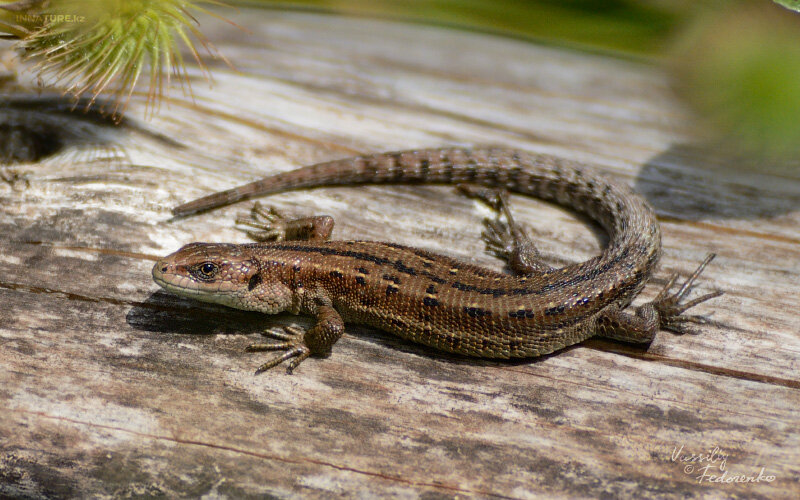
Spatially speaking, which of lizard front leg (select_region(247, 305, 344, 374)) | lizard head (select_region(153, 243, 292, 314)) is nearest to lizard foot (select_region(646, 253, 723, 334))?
lizard front leg (select_region(247, 305, 344, 374))

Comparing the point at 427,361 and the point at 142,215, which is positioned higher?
the point at 142,215

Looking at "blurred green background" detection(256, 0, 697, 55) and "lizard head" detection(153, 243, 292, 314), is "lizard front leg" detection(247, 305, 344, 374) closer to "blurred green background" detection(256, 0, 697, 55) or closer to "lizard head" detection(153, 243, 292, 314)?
"lizard head" detection(153, 243, 292, 314)

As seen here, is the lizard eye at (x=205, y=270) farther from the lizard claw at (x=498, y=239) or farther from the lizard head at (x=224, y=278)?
the lizard claw at (x=498, y=239)

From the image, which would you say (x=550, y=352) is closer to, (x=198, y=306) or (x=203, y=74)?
(x=198, y=306)

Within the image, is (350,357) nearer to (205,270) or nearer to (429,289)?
(429,289)

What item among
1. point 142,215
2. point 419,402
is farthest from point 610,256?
point 142,215

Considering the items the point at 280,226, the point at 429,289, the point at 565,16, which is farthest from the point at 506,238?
the point at 565,16
